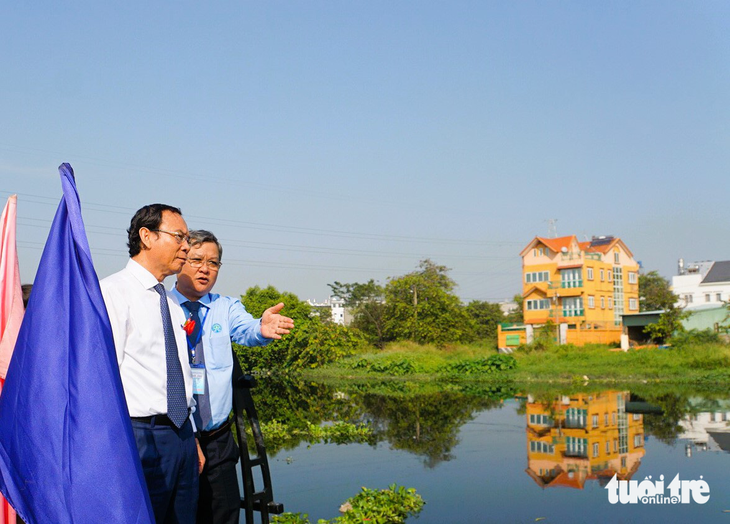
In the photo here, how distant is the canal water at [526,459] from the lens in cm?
742

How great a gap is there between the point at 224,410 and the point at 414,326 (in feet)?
121

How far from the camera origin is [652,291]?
2168 inches

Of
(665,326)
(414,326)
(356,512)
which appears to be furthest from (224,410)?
(414,326)

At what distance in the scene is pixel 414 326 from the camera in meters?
40.1

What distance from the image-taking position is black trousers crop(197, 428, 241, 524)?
3449 millimetres

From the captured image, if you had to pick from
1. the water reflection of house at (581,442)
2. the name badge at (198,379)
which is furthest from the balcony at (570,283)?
the name badge at (198,379)

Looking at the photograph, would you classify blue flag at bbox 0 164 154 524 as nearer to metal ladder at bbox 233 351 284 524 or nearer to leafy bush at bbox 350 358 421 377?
metal ladder at bbox 233 351 284 524

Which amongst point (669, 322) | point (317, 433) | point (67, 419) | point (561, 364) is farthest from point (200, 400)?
point (669, 322)

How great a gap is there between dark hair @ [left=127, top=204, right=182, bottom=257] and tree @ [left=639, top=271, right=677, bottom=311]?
51.3 meters

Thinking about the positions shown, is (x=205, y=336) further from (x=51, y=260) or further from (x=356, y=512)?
(x=356, y=512)

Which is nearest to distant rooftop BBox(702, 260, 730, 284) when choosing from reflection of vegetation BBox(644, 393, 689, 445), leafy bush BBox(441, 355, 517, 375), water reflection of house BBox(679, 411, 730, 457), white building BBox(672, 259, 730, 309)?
white building BBox(672, 259, 730, 309)

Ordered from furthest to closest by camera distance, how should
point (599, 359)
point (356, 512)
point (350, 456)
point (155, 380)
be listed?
1. point (599, 359)
2. point (350, 456)
3. point (356, 512)
4. point (155, 380)

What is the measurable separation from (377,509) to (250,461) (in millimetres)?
3660

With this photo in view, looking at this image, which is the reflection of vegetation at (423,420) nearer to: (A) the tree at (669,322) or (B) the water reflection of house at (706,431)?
(B) the water reflection of house at (706,431)
